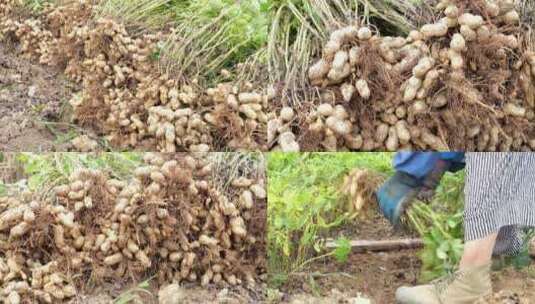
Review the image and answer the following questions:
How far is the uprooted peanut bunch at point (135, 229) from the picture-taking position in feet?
7.36

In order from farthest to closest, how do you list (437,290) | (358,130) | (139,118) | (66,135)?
(66,135) < (139,118) < (358,130) < (437,290)

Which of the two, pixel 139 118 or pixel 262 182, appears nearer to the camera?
pixel 262 182

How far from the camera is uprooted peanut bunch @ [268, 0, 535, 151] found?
2.38 metres

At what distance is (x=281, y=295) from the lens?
7.59 ft

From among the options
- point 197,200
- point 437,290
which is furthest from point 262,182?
point 437,290

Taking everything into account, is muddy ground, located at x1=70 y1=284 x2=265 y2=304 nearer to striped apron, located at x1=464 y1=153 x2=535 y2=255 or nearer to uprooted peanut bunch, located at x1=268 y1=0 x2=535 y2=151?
uprooted peanut bunch, located at x1=268 y1=0 x2=535 y2=151

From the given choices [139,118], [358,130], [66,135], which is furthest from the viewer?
[66,135]

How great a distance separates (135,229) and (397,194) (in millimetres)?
825

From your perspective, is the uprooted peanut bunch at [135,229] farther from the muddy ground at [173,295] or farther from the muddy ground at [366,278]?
the muddy ground at [366,278]

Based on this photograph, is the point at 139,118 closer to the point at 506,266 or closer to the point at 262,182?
the point at 262,182

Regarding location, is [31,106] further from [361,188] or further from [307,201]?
[361,188]

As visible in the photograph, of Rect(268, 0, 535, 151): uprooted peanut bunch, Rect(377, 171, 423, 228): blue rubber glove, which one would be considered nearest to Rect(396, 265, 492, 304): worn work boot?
Rect(377, 171, 423, 228): blue rubber glove

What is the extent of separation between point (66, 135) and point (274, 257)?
121 cm

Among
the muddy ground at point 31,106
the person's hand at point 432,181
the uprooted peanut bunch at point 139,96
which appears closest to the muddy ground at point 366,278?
the person's hand at point 432,181
